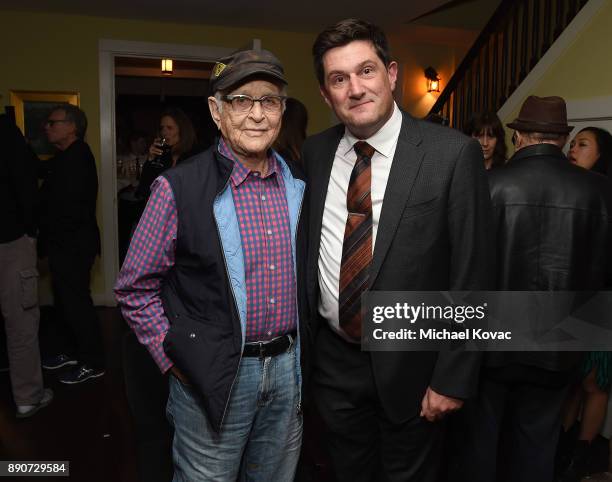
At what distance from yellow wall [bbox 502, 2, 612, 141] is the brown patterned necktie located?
229cm

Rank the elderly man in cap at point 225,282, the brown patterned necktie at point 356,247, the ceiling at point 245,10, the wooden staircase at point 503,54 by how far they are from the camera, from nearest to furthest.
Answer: the elderly man in cap at point 225,282
the brown patterned necktie at point 356,247
the wooden staircase at point 503,54
the ceiling at point 245,10

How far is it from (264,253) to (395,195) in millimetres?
386

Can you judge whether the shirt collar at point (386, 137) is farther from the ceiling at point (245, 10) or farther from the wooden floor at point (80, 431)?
the ceiling at point (245, 10)

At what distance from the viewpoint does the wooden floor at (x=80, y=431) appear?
2.51 m

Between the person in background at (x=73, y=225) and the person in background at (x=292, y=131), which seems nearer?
the person in background at (x=292, y=131)

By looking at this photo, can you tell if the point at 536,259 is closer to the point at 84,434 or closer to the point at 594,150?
the point at 594,150

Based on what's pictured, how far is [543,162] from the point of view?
1.92 m

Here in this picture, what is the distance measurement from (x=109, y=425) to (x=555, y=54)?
360 cm

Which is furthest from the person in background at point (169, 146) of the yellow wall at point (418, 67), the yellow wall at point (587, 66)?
the yellow wall at point (418, 67)

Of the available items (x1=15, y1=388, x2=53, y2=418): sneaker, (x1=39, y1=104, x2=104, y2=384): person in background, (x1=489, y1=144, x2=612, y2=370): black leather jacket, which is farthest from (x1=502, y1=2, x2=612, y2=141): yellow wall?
(x1=15, y1=388, x2=53, y2=418): sneaker

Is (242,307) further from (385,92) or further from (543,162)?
(543,162)

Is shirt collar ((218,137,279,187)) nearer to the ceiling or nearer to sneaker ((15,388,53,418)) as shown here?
sneaker ((15,388,53,418))

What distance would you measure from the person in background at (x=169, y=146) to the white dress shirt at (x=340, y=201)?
213cm

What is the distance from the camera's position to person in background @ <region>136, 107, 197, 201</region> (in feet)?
11.6
